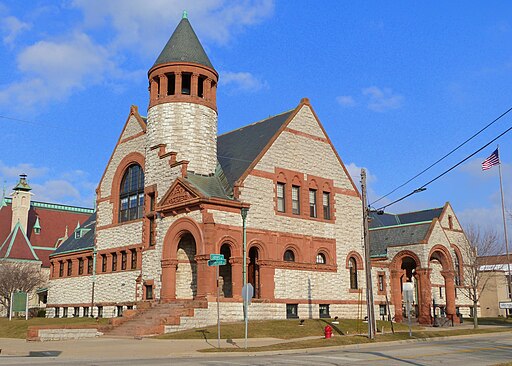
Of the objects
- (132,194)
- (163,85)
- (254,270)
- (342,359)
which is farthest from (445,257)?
(342,359)

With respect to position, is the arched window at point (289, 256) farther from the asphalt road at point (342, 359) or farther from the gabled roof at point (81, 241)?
the gabled roof at point (81, 241)

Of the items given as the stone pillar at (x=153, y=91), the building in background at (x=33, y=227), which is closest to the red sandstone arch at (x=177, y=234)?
the stone pillar at (x=153, y=91)

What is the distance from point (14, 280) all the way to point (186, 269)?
28736mm

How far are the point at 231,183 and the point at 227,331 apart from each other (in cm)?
1160

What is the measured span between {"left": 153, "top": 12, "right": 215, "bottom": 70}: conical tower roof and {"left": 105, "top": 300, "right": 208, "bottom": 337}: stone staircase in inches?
640

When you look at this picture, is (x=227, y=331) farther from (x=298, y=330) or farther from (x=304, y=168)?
(x=304, y=168)

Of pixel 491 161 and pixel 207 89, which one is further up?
pixel 207 89

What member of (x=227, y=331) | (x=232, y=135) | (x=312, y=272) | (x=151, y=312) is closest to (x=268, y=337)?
(x=227, y=331)

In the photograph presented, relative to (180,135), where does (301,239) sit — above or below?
below

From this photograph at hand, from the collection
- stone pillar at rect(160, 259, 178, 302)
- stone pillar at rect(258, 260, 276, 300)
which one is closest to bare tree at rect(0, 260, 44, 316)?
stone pillar at rect(160, 259, 178, 302)

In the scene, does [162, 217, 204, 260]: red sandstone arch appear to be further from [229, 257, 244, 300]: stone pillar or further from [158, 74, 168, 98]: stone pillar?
[158, 74, 168, 98]: stone pillar

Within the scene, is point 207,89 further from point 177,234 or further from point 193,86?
point 177,234

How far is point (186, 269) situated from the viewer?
3791 cm

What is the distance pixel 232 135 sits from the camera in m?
46.8
